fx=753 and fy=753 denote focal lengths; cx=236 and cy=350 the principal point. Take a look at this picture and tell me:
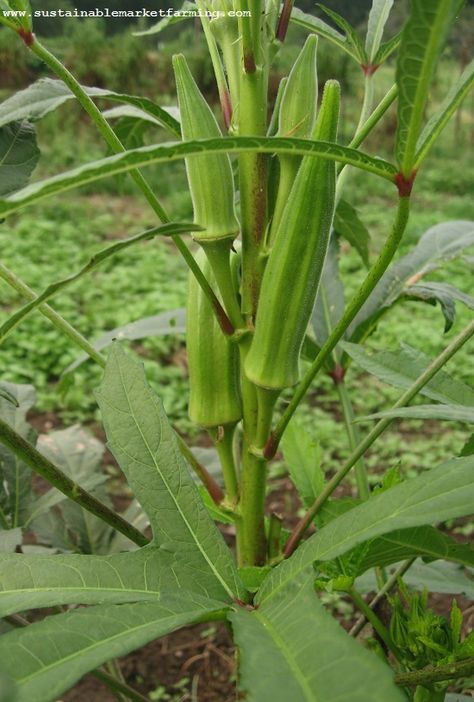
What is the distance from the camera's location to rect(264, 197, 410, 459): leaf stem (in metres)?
0.45

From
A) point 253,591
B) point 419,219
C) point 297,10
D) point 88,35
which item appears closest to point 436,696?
point 253,591

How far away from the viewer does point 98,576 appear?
0.44 m

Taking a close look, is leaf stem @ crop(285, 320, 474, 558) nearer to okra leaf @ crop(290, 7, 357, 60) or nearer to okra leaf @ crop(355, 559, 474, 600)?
okra leaf @ crop(355, 559, 474, 600)

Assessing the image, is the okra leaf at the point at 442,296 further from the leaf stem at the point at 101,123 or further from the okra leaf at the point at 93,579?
the okra leaf at the point at 93,579

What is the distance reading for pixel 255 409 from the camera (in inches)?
25.4

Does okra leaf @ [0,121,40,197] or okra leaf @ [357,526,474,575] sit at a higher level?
okra leaf @ [0,121,40,197]

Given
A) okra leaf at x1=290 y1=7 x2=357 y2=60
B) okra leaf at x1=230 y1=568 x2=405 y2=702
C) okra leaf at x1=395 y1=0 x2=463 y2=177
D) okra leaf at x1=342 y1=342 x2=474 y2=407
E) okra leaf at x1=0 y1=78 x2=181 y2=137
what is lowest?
okra leaf at x1=230 y1=568 x2=405 y2=702

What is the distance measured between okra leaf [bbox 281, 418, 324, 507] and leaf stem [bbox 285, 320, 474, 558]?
5cm

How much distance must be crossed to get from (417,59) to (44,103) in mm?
332

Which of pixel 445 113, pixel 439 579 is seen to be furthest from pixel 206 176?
pixel 439 579

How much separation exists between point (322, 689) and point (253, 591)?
0.22 metres

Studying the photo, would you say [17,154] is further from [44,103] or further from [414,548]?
[414,548]

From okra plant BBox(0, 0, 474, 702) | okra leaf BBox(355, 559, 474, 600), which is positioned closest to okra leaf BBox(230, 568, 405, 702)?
okra plant BBox(0, 0, 474, 702)

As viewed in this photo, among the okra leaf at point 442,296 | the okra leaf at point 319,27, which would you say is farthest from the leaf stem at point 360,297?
the okra leaf at point 319,27
